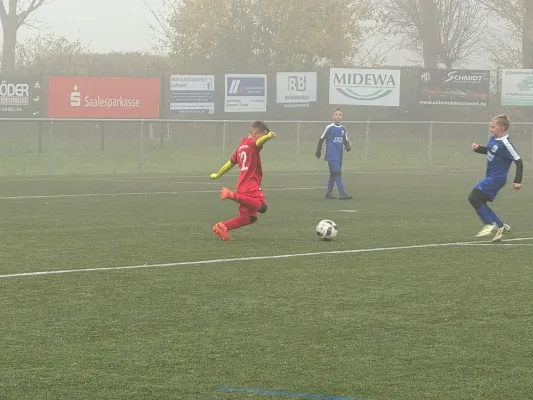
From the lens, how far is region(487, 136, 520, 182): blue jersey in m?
14.8

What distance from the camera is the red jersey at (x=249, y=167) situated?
14.7 meters

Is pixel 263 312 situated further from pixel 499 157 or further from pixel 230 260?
pixel 499 157

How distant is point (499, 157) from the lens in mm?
14945

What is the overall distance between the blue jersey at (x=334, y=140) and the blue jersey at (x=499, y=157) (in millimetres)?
8054

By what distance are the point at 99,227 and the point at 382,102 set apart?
2717 cm

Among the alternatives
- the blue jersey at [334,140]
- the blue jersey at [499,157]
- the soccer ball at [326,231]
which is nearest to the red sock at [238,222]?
the soccer ball at [326,231]

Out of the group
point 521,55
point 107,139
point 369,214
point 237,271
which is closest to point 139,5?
point 521,55

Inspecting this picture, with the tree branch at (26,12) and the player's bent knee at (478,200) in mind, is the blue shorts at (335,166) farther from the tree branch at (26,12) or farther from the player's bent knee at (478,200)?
the tree branch at (26,12)

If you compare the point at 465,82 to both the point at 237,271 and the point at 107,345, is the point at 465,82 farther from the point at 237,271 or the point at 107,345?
the point at 107,345

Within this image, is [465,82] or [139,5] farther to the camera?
[139,5]

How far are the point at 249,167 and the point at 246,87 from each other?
2662cm

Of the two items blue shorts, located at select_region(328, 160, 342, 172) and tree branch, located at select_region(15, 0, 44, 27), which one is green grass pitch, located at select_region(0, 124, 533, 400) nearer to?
blue shorts, located at select_region(328, 160, 342, 172)

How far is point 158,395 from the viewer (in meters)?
6.48

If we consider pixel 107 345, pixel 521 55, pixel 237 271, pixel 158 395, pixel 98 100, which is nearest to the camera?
pixel 158 395
